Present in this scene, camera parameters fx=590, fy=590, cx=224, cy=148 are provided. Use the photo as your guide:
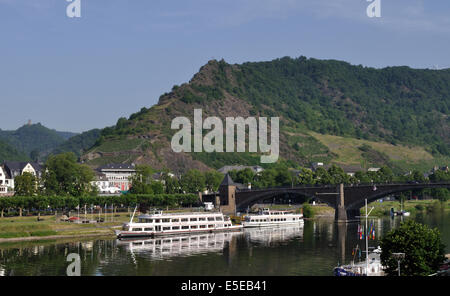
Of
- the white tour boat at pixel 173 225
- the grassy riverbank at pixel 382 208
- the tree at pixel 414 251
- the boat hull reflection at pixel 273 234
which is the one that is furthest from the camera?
the grassy riverbank at pixel 382 208

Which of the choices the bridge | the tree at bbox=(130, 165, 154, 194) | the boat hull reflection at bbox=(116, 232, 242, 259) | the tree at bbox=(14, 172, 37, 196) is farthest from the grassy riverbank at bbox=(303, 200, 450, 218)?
the tree at bbox=(14, 172, 37, 196)

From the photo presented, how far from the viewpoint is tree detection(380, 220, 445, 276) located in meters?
57.5

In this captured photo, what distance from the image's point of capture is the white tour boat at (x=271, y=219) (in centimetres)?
14295

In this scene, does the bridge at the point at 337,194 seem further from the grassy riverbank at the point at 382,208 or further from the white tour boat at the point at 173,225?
the white tour boat at the point at 173,225

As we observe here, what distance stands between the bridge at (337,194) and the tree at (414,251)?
8351 centimetres

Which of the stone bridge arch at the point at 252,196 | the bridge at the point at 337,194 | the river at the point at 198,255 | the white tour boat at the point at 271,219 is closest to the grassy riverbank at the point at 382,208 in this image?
the stone bridge arch at the point at 252,196

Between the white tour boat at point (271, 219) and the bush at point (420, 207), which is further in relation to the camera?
the bush at point (420, 207)

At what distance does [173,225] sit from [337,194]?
51545 millimetres

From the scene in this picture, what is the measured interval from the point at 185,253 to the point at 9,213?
5583 cm

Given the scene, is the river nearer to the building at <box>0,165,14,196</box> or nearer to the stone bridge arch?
the stone bridge arch

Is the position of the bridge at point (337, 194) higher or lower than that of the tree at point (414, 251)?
higher

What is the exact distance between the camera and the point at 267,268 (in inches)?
3034
